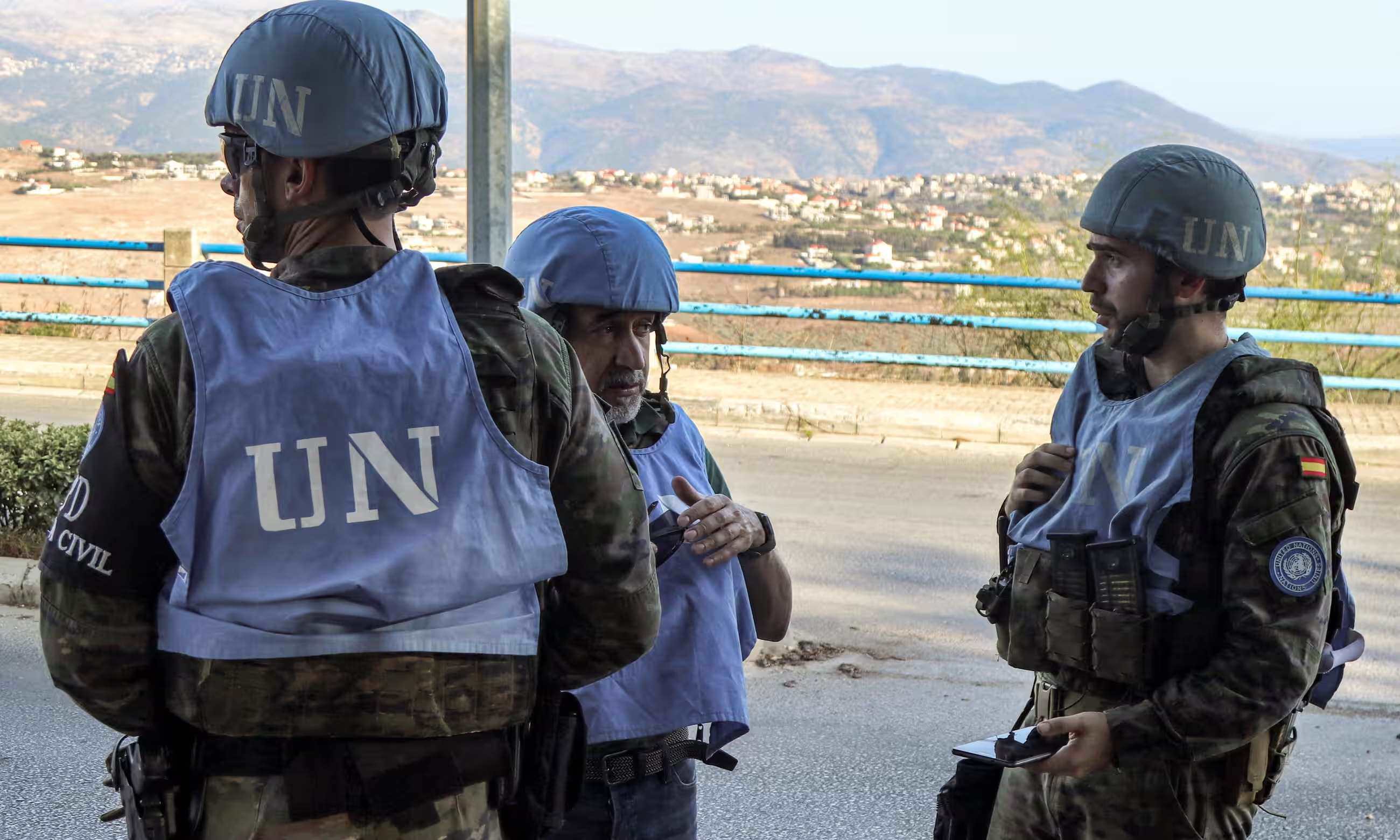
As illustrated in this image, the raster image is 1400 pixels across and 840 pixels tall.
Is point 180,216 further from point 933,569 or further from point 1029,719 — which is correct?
point 1029,719

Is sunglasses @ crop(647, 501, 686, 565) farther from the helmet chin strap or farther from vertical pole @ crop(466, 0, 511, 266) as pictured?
vertical pole @ crop(466, 0, 511, 266)

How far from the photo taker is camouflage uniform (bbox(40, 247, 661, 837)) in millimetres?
1493

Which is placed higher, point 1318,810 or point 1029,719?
point 1029,719

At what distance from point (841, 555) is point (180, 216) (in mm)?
47666

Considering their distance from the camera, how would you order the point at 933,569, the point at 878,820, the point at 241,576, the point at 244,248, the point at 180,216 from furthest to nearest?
the point at 180,216, the point at 933,569, the point at 878,820, the point at 244,248, the point at 241,576

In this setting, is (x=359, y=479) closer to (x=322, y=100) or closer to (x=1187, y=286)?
(x=322, y=100)

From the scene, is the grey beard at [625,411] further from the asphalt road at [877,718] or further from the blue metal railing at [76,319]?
the blue metal railing at [76,319]

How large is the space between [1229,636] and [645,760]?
891 mm

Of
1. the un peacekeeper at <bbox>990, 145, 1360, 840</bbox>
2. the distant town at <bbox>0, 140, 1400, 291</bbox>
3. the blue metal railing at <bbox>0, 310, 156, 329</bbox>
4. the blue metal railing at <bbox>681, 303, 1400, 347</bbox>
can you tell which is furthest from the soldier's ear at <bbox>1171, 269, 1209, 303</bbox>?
the blue metal railing at <bbox>0, 310, 156, 329</bbox>

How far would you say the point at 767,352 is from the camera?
12.4m

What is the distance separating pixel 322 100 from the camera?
1.61 meters

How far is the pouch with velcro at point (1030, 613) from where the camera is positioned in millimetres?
2266

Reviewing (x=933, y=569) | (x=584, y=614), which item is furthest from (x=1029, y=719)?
(x=933, y=569)

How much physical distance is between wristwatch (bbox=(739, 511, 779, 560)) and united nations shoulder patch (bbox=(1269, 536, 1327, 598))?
0.78m
